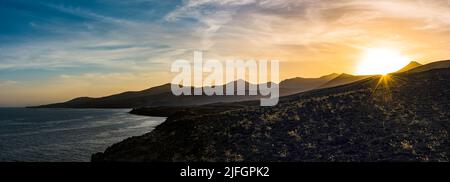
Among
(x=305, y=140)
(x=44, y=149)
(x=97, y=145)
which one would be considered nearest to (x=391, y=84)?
(x=305, y=140)

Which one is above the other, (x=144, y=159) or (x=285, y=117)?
(x=285, y=117)

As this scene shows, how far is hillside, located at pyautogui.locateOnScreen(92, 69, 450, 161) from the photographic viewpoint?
24.8 metres

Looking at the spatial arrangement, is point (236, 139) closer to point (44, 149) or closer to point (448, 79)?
point (448, 79)

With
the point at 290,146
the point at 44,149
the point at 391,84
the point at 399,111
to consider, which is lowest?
the point at 44,149

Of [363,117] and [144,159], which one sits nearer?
[144,159]

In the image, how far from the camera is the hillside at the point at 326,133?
975 inches

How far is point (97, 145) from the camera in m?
58.8

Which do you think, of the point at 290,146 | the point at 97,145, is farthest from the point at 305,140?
the point at 97,145

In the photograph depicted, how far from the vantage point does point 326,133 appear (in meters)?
30.0

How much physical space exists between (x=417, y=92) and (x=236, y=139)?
25.0 metres
